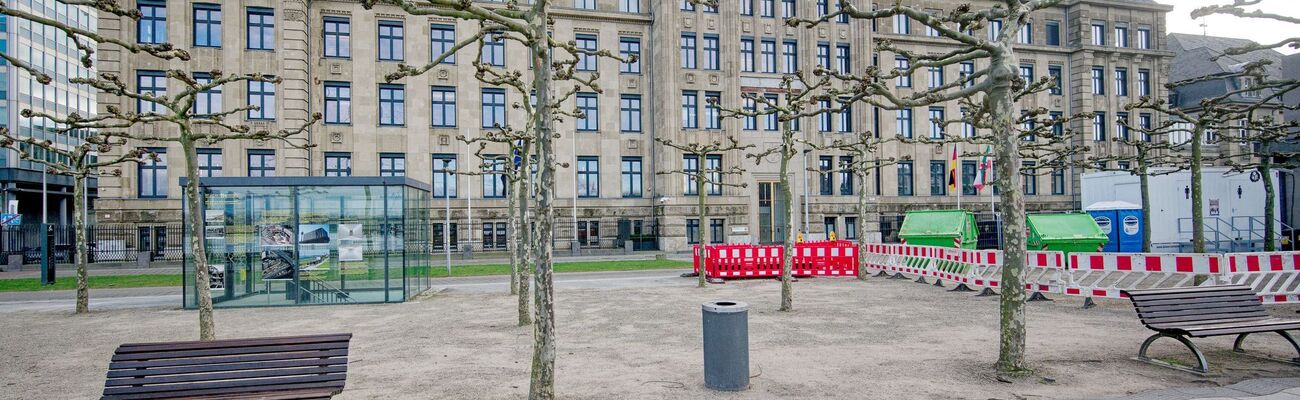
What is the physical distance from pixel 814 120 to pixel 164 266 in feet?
118

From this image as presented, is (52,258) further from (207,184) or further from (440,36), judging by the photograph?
(440,36)

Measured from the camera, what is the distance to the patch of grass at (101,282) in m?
22.1

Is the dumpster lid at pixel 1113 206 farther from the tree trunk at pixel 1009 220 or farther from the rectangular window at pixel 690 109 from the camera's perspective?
the tree trunk at pixel 1009 220

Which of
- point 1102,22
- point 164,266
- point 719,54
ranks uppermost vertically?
point 1102,22

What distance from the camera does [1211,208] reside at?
30469 millimetres

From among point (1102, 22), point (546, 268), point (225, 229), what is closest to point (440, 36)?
point (225, 229)

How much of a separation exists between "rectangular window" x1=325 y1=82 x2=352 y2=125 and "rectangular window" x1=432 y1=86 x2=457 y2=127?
452cm

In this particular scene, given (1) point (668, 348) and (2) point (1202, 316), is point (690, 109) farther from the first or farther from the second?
(2) point (1202, 316)

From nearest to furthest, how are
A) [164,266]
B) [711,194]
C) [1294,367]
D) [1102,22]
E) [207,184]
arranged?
[1294,367] → [207,184] → [164,266] → [711,194] → [1102,22]

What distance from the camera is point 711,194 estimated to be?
42.3 meters

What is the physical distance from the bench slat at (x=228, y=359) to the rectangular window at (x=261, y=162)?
114ft

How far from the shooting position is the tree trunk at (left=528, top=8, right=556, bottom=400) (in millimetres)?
6391

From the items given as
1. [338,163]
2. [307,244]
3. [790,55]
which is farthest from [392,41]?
[307,244]

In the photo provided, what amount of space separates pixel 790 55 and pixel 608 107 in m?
12.2
